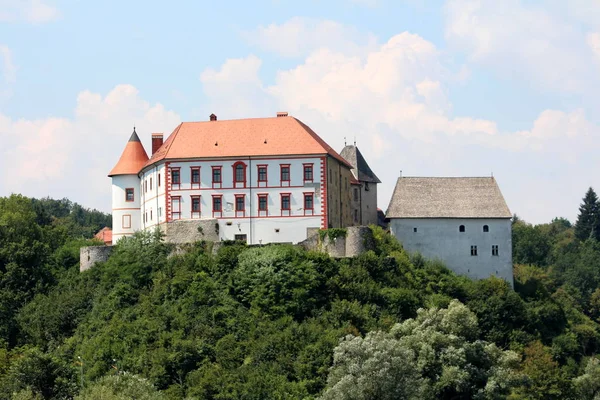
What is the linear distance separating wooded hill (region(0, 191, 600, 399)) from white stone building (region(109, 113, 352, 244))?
11.7 ft

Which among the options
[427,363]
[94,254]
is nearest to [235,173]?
[94,254]

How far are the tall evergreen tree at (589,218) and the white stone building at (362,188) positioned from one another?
184 feet

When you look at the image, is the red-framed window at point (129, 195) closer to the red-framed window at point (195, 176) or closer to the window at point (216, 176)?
the red-framed window at point (195, 176)

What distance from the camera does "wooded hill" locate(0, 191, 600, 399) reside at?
70.7 meters

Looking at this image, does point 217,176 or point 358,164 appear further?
point 358,164

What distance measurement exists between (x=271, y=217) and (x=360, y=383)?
20632 mm

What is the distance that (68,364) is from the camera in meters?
77.3

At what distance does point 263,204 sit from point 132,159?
43.0 ft

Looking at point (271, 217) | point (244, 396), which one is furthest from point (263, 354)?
point (271, 217)

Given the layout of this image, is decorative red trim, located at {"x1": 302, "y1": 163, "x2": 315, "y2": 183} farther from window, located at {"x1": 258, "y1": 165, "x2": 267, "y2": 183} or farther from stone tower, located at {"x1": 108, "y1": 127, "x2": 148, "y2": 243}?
stone tower, located at {"x1": 108, "y1": 127, "x2": 148, "y2": 243}

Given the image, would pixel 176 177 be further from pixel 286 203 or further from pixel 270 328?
pixel 270 328

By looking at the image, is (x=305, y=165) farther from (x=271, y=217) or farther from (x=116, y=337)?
(x=116, y=337)

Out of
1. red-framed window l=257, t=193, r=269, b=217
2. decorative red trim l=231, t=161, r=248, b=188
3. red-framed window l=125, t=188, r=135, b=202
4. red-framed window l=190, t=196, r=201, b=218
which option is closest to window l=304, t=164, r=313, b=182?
red-framed window l=257, t=193, r=269, b=217

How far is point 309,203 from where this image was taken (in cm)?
8656
